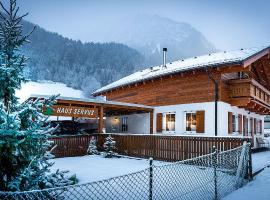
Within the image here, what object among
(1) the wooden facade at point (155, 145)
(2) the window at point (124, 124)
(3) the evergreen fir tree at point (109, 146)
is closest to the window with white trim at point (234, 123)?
(1) the wooden facade at point (155, 145)

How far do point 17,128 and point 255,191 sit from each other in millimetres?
6474

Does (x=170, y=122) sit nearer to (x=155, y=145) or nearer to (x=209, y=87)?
(x=209, y=87)

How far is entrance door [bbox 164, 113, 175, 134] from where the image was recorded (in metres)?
20.0

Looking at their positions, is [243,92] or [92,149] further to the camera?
[243,92]

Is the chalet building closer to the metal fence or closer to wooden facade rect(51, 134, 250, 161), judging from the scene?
wooden facade rect(51, 134, 250, 161)

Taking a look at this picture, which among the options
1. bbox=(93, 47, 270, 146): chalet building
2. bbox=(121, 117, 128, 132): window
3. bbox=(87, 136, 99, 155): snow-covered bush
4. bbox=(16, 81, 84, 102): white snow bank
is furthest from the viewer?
bbox=(16, 81, 84, 102): white snow bank

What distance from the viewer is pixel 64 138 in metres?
16.5

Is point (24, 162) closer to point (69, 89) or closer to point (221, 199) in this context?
point (221, 199)

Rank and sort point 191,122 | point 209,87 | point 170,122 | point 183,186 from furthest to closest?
1. point 170,122
2. point 191,122
3. point 209,87
4. point 183,186

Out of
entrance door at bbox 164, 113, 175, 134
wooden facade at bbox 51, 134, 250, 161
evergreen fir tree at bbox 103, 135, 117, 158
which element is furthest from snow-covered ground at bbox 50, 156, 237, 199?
Answer: entrance door at bbox 164, 113, 175, 134

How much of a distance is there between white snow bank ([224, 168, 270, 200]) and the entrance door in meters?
10.1

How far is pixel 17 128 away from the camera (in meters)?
4.56

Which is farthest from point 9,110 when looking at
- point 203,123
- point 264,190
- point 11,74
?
point 203,123

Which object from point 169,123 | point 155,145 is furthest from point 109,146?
point 169,123
